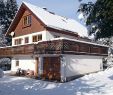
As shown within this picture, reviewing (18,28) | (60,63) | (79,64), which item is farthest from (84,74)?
(18,28)

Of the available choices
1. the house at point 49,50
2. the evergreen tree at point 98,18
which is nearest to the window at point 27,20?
the house at point 49,50

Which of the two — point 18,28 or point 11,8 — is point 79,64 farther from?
point 11,8

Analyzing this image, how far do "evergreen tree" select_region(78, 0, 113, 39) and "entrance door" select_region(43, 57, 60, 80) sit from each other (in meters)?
7.24

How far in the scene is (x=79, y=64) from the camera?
25703 mm

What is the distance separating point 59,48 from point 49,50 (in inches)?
70.9

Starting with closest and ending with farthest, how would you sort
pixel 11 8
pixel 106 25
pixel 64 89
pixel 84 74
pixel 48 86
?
pixel 106 25
pixel 64 89
pixel 48 86
pixel 84 74
pixel 11 8

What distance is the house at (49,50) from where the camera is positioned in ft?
78.7

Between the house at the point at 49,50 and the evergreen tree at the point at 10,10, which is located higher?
the evergreen tree at the point at 10,10

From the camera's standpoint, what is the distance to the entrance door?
986 inches

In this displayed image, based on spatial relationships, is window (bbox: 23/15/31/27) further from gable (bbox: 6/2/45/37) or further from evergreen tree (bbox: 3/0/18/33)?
evergreen tree (bbox: 3/0/18/33)

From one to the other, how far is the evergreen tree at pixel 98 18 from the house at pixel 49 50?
191 inches

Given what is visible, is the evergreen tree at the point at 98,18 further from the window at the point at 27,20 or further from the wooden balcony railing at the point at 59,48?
the window at the point at 27,20

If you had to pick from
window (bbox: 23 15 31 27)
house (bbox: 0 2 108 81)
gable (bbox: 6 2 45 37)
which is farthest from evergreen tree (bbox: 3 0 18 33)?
window (bbox: 23 15 31 27)

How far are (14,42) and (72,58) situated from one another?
1583cm
